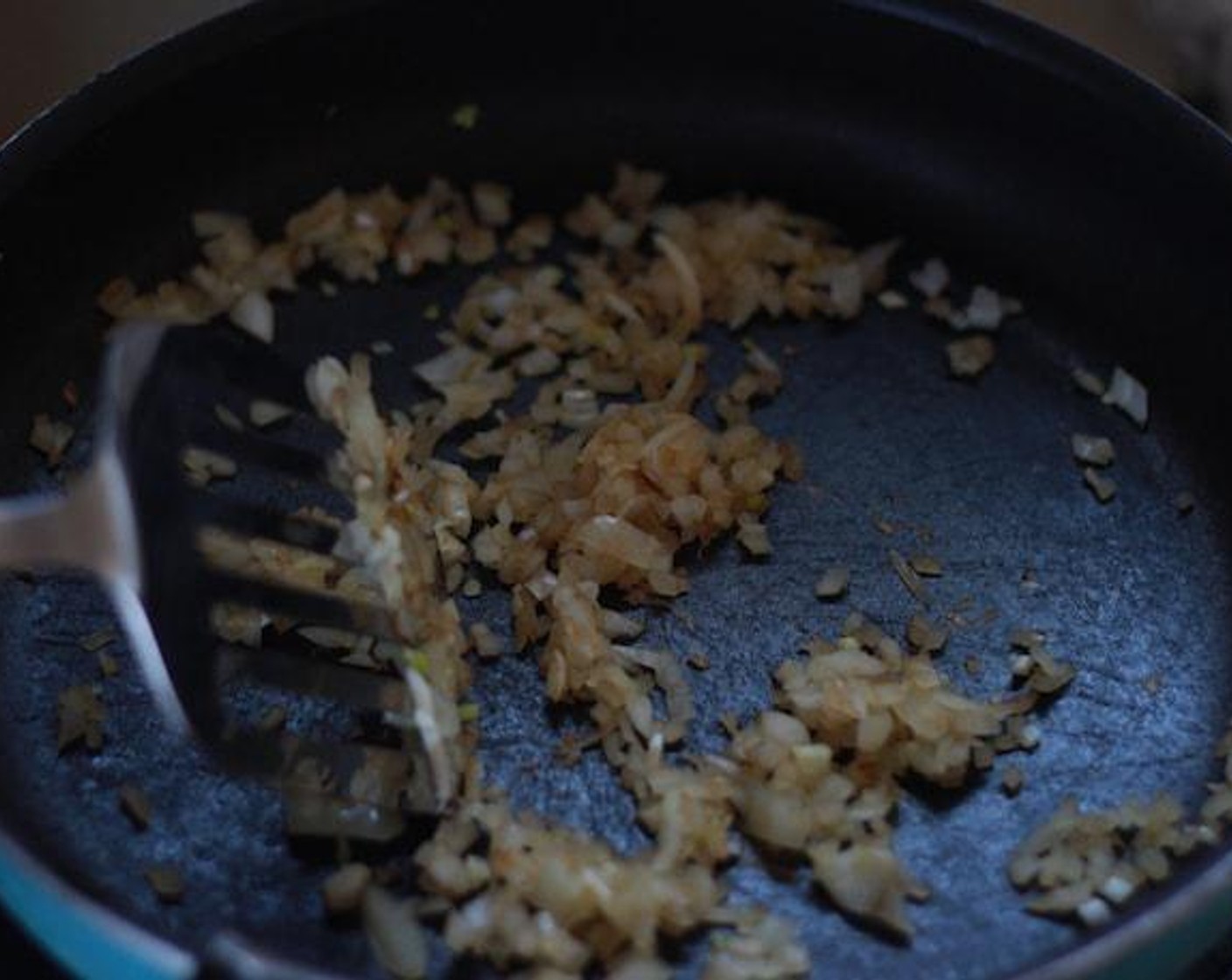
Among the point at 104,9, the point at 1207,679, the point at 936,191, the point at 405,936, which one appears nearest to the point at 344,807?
the point at 405,936

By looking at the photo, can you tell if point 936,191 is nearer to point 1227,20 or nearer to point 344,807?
point 1227,20

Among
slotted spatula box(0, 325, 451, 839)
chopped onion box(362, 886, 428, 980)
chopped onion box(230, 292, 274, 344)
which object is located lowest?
chopped onion box(362, 886, 428, 980)

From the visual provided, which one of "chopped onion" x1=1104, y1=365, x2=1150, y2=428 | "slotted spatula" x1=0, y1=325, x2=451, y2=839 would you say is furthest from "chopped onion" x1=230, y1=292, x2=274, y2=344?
"chopped onion" x1=1104, y1=365, x2=1150, y2=428

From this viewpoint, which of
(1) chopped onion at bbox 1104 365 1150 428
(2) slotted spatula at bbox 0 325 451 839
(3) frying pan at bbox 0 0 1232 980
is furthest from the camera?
(1) chopped onion at bbox 1104 365 1150 428

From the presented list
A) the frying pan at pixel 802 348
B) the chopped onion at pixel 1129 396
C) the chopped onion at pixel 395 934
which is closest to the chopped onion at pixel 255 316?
the frying pan at pixel 802 348

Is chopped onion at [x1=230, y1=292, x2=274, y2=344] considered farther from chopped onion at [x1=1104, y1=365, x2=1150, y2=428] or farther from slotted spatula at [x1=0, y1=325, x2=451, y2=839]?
chopped onion at [x1=1104, y1=365, x2=1150, y2=428]

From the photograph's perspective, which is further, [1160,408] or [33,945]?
[1160,408]

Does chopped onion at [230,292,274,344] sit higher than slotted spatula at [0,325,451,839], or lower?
higher

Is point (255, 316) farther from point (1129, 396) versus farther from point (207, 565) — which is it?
point (1129, 396)
